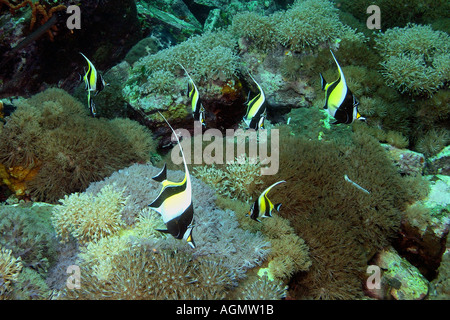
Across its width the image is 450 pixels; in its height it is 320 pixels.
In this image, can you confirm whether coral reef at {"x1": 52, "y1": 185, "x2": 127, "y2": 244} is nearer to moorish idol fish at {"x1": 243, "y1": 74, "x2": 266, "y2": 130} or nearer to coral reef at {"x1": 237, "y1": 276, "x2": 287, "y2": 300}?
coral reef at {"x1": 237, "y1": 276, "x2": 287, "y2": 300}

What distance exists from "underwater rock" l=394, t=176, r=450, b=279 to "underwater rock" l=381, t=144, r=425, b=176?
0.56 meters

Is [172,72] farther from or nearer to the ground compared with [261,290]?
farther from the ground

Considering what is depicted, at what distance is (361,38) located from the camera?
249 inches

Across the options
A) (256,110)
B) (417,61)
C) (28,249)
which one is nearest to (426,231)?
(256,110)

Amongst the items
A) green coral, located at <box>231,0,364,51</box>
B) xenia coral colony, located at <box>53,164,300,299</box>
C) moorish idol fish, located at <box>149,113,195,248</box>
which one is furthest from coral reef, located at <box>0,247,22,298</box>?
green coral, located at <box>231,0,364,51</box>

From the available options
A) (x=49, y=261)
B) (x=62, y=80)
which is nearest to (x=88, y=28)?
(x=62, y=80)

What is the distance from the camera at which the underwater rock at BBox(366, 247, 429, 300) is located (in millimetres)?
3658

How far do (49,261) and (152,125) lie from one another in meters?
3.37

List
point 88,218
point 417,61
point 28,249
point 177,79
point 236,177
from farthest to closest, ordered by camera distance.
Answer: point 177,79, point 417,61, point 236,177, point 88,218, point 28,249

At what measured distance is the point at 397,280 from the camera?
377 centimetres

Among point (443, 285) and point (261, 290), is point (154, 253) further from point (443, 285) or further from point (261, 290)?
point (443, 285)

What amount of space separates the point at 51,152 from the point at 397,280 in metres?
5.29
